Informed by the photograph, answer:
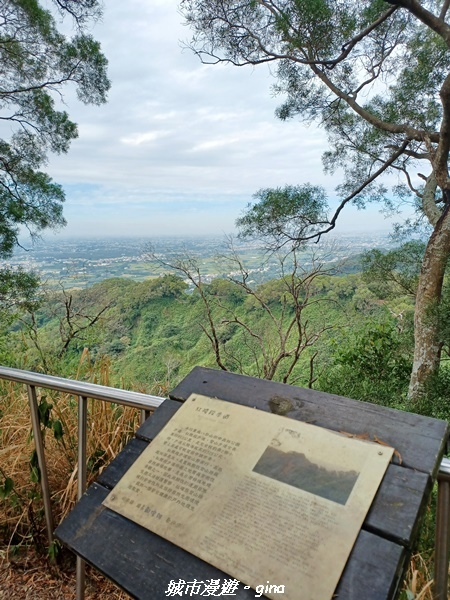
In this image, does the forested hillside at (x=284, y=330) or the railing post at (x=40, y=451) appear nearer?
the railing post at (x=40, y=451)

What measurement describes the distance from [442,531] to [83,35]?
620cm

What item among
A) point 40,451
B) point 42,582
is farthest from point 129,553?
point 42,582

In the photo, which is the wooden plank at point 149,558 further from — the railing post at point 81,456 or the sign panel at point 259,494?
the railing post at point 81,456

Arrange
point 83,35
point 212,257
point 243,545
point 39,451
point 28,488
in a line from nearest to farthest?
point 243,545, point 39,451, point 28,488, point 212,257, point 83,35

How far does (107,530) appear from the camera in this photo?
61 centimetres

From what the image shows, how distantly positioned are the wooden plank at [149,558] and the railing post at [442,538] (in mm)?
164

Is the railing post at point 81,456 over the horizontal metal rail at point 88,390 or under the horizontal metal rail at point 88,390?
under

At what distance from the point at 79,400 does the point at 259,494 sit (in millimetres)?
593

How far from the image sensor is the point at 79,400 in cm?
96

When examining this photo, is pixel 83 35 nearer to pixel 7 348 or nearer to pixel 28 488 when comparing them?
pixel 7 348

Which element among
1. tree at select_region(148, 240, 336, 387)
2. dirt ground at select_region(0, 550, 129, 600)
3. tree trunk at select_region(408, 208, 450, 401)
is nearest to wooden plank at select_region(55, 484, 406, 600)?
dirt ground at select_region(0, 550, 129, 600)

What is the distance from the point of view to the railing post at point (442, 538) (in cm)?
58

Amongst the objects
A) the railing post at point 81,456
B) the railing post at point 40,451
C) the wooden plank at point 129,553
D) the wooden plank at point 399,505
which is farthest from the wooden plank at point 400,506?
the railing post at point 40,451

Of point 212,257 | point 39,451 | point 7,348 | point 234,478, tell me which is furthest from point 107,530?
point 212,257
